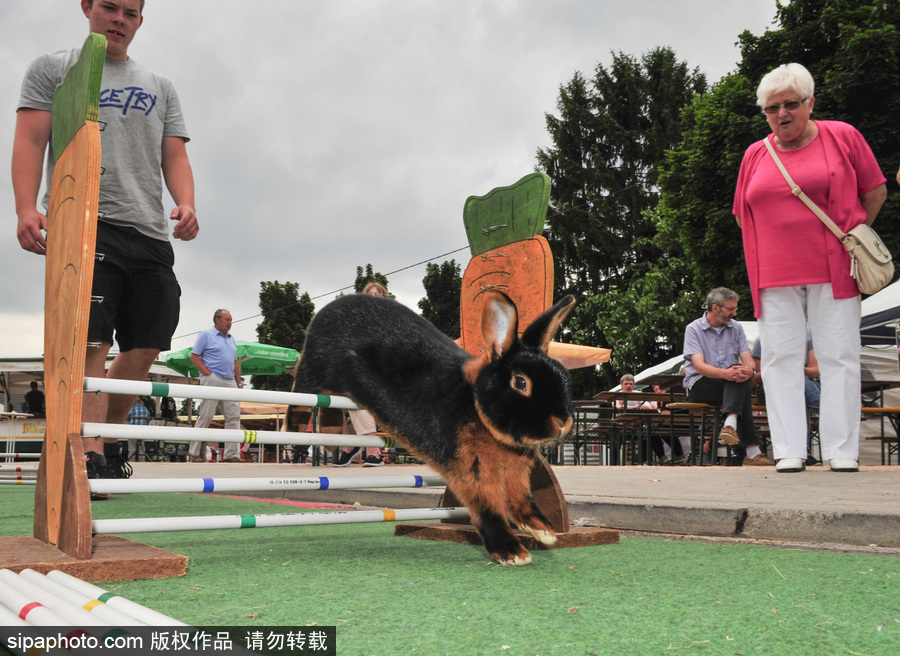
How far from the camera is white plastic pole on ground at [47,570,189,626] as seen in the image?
3.65 ft

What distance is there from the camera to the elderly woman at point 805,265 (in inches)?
155

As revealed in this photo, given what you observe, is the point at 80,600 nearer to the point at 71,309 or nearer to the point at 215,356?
the point at 71,309

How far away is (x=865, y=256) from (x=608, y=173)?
24.9m

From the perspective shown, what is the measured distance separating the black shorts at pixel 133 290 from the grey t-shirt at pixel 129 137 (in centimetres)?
7

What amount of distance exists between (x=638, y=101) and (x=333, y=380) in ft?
95.3

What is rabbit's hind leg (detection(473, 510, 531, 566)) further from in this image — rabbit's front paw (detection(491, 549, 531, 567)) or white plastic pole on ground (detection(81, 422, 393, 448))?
white plastic pole on ground (detection(81, 422, 393, 448))

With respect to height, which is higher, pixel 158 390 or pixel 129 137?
pixel 129 137

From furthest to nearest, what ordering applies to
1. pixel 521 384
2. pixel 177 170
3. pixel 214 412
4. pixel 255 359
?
pixel 255 359, pixel 214 412, pixel 177 170, pixel 521 384

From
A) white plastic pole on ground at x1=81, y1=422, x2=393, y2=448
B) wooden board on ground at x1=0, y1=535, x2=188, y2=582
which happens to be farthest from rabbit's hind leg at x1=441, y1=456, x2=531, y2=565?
wooden board on ground at x1=0, y1=535, x2=188, y2=582

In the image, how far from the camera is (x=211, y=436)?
220cm

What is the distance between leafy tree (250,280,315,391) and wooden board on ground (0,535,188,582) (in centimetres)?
2643

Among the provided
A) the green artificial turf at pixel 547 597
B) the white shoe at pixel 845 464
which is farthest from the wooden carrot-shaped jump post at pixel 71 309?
the white shoe at pixel 845 464

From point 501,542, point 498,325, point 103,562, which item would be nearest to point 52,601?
point 103,562

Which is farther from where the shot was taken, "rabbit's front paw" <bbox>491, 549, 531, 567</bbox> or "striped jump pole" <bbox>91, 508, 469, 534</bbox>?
"rabbit's front paw" <bbox>491, 549, 531, 567</bbox>
